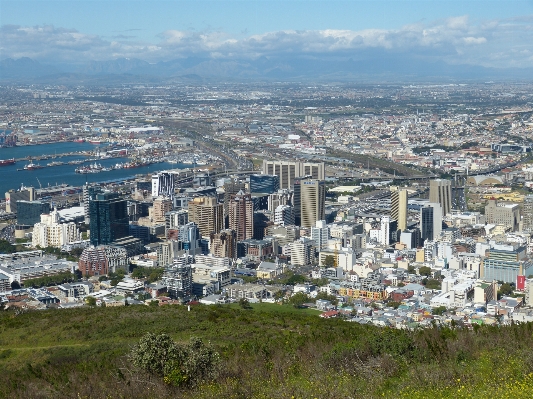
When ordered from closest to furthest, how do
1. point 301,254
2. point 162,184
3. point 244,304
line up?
1. point 244,304
2. point 301,254
3. point 162,184

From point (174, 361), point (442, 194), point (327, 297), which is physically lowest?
point (327, 297)

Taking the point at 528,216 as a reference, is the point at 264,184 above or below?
above

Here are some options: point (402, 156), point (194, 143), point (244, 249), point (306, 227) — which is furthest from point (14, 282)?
point (194, 143)

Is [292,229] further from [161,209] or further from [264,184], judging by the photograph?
[264,184]

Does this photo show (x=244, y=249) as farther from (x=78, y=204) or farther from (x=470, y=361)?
(x=470, y=361)

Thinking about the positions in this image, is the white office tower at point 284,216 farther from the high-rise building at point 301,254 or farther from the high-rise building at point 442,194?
the high-rise building at point 442,194

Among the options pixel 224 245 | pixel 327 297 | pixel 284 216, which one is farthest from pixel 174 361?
pixel 284 216
